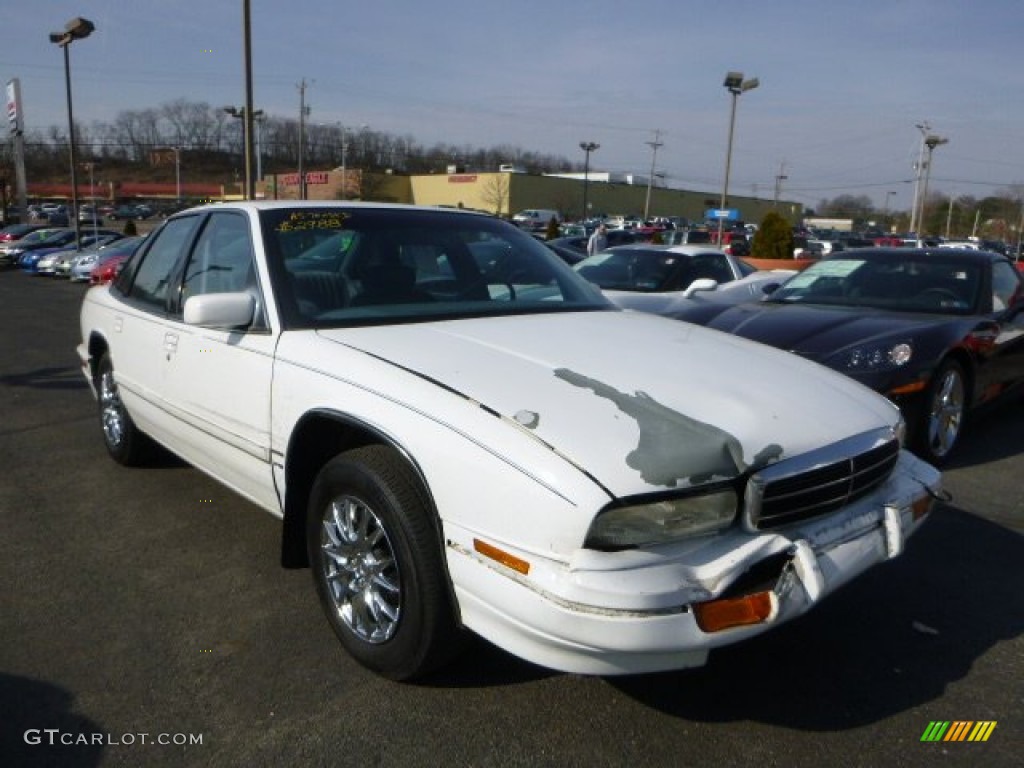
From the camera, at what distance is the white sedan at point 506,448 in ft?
6.94

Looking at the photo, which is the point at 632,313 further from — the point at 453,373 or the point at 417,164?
the point at 417,164

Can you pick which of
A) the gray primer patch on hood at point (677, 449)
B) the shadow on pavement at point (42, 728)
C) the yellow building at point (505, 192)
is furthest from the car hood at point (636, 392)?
the yellow building at point (505, 192)

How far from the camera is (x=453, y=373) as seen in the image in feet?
8.41

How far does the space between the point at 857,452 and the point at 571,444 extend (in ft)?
3.30

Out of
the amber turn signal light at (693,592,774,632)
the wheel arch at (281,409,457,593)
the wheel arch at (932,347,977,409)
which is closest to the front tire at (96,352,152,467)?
the wheel arch at (281,409,457,593)

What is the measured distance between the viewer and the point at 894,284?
20.6 ft

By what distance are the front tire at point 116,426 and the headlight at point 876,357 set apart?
4252 millimetres

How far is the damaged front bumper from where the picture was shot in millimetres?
2053

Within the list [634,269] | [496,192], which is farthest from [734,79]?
[496,192]

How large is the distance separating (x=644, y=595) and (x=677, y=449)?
0.41 m

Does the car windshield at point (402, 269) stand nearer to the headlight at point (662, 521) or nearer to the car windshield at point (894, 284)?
the headlight at point (662, 521)

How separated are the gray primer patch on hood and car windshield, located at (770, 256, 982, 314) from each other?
14.4ft

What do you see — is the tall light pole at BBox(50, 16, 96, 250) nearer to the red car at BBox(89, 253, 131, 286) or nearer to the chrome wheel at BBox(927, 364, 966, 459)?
the red car at BBox(89, 253, 131, 286)

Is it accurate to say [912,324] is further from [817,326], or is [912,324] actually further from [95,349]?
[95,349]
